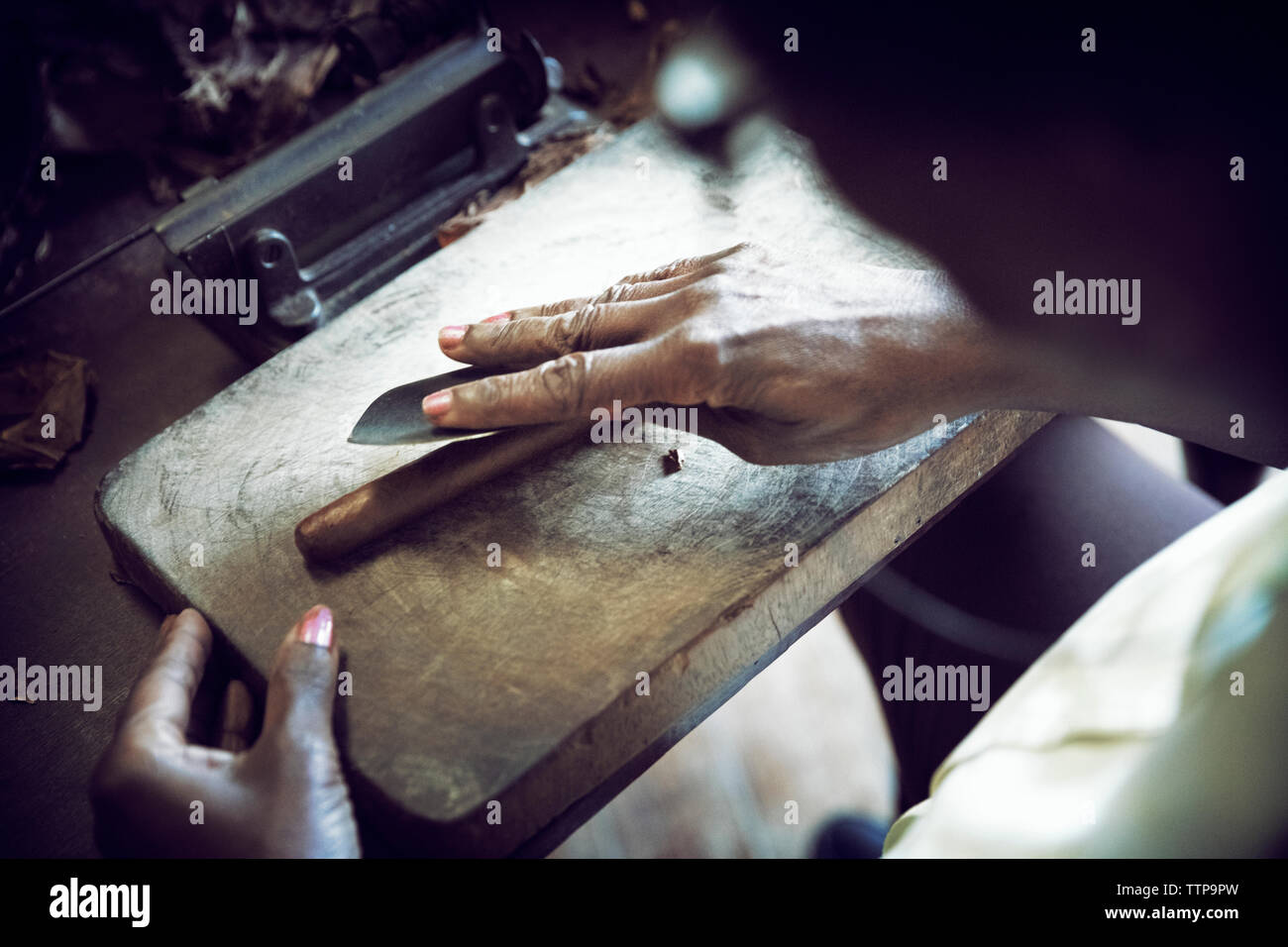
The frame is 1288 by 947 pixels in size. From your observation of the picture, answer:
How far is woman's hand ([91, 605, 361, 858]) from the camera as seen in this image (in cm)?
73

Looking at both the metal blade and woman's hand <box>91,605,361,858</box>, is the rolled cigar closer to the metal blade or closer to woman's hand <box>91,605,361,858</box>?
the metal blade

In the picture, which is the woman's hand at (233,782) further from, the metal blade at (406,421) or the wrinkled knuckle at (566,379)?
the wrinkled knuckle at (566,379)

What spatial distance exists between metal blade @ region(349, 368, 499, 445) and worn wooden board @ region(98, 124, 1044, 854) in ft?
0.34

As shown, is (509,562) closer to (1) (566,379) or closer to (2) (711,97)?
(1) (566,379)

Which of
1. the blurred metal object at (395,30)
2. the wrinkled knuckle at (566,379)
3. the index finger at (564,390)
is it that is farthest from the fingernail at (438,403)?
the blurred metal object at (395,30)

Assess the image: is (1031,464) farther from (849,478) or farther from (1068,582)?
(849,478)

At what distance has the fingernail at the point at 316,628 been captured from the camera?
0.84 m

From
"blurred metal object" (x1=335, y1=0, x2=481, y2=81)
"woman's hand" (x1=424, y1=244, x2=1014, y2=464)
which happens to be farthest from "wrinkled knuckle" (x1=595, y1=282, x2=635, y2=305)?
"blurred metal object" (x1=335, y1=0, x2=481, y2=81)

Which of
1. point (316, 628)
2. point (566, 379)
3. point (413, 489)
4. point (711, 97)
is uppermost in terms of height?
point (711, 97)

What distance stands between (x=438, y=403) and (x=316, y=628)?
26cm

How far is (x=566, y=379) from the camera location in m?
0.89

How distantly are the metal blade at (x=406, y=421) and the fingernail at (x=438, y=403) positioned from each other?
14mm

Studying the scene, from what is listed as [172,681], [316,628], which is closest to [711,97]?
[316,628]

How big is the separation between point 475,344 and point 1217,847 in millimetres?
848
